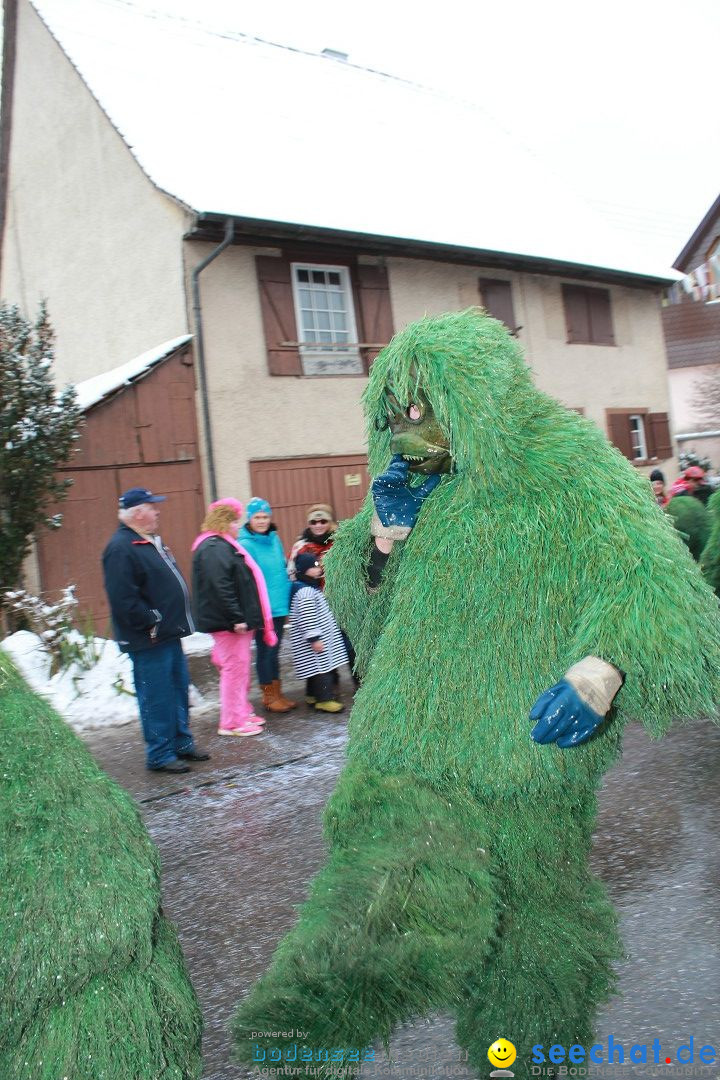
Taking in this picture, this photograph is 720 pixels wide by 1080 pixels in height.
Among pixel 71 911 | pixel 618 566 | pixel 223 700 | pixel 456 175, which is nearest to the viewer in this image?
pixel 71 911

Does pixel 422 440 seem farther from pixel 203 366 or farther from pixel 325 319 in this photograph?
pixel 325 319

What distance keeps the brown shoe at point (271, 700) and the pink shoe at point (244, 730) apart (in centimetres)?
52

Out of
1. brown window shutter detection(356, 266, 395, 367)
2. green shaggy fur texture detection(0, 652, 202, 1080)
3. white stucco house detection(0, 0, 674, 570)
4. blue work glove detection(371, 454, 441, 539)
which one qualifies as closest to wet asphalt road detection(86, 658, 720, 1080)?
green shaggy fur texture detection(0, 652, 202, 1080)

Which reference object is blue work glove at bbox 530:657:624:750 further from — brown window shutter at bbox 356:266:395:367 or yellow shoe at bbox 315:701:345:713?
brown window shutter at bbox 356:266:395:367

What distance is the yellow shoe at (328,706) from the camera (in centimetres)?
669

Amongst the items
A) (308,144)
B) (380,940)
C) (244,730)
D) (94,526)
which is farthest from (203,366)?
(380,940)

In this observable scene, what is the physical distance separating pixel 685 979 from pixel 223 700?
3.97 m

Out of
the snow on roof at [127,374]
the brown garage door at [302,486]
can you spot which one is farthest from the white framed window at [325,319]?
the snow on roof at [127,374]

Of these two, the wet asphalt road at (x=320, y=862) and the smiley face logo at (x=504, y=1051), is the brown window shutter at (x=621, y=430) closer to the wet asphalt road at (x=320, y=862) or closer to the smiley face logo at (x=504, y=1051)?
the wet asphalt road at (x=320, y=862)

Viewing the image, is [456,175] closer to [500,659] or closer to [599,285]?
[599,285]

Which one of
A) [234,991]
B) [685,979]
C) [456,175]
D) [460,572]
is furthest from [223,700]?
[456,175]

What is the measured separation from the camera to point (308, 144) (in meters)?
14.2

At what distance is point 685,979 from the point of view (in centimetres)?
276

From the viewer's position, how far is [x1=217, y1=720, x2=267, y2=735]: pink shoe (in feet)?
20.3
